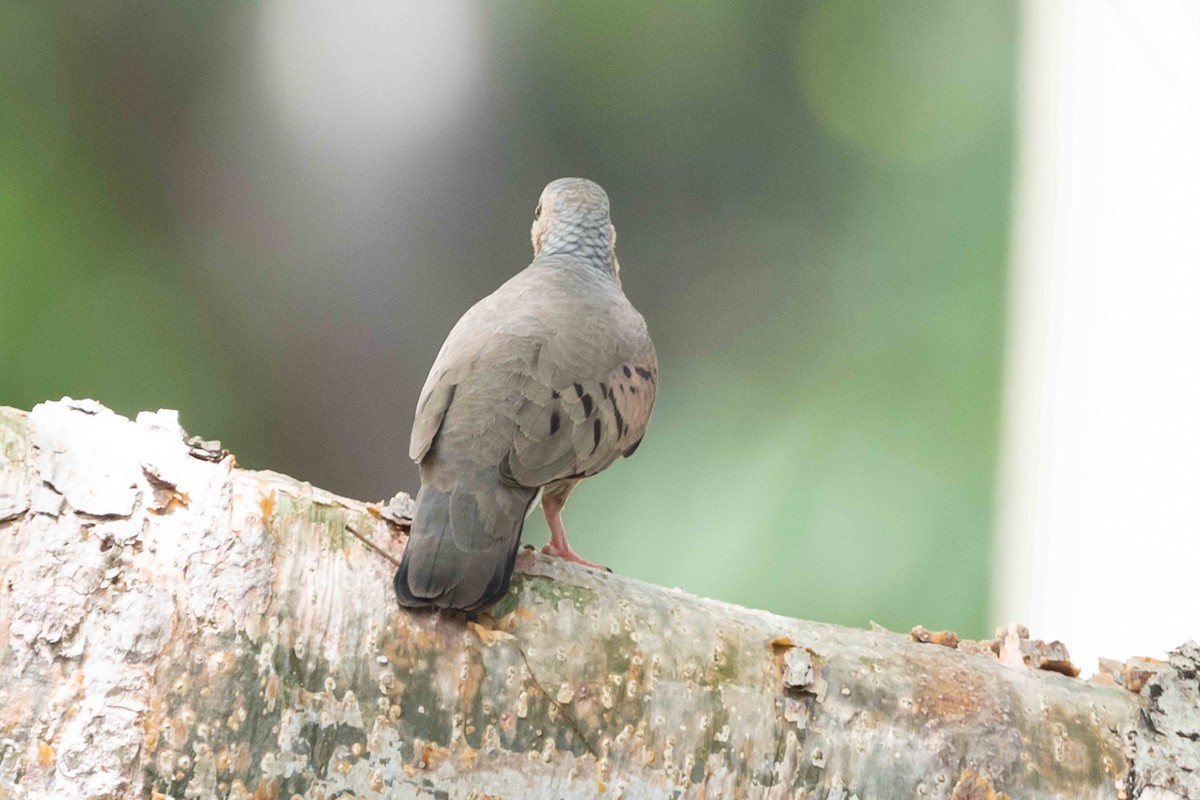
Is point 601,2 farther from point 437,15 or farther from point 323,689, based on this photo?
point 323,689

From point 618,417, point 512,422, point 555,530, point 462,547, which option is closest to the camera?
point 462,547

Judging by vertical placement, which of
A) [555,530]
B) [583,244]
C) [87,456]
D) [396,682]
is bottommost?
[396,682]

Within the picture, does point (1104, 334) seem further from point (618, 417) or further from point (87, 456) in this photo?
point (87, 456)

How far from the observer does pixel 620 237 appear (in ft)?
9.14

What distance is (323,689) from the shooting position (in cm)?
108

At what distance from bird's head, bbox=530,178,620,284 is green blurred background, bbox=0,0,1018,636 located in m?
0.55

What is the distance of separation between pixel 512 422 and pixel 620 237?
4.76 ft

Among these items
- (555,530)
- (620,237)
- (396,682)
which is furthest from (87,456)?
(620,237)

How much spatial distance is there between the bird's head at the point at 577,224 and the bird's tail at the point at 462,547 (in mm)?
797

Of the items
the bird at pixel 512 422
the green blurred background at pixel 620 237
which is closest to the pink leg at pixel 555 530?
the bird at pixel 512 422

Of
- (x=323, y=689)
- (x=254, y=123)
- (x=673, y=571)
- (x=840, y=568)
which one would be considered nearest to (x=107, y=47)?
(x=254, y=123)

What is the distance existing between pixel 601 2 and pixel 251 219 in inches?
44.3

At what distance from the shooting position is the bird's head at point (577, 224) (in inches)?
81.2

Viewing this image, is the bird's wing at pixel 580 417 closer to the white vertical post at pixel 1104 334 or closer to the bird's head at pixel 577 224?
the bird's head at pixel 577 224
